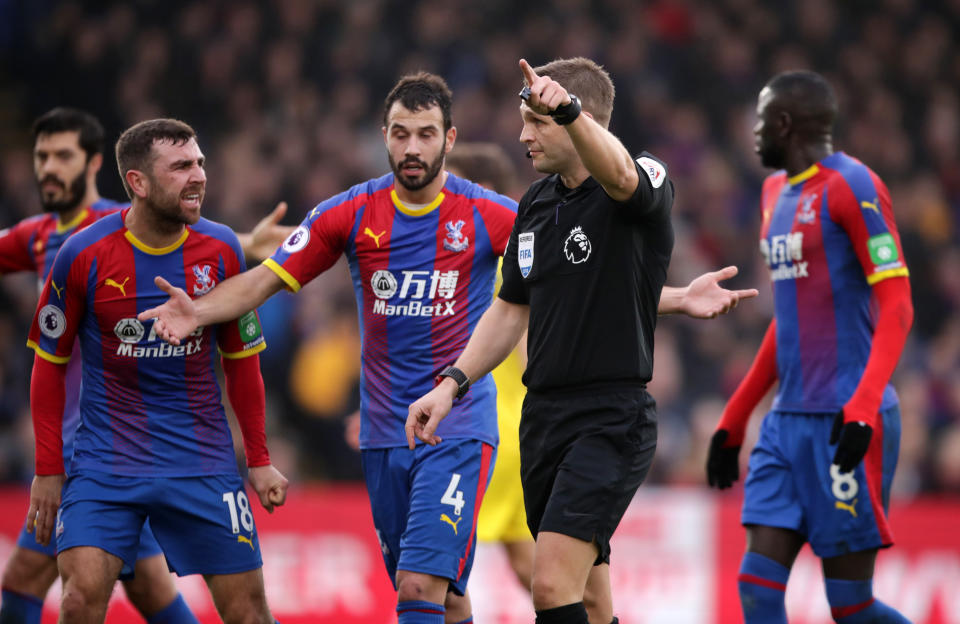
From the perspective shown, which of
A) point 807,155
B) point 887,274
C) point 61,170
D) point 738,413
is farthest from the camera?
point 61,170

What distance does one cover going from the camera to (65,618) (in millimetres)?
5312

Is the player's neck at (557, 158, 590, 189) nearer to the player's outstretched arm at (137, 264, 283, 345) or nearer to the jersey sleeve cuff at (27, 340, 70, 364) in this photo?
the player's outstretched arm at (137, 264, 283, 345)

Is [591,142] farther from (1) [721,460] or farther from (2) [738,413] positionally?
(1) [721,460]

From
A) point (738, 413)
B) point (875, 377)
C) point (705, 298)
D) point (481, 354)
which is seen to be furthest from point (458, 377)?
point (738, 413)

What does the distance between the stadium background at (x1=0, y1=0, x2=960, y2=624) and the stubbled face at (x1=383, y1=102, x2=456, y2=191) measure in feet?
15.1

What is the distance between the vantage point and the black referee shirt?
4.91m

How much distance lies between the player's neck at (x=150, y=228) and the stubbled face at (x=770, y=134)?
9.08ft

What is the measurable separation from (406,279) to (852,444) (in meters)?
2.04

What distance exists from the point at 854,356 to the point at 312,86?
31.2 feet

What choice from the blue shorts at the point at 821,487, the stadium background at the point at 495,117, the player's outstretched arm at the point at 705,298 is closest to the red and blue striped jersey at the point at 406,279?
the player's outstretched arm at the point at 705,298

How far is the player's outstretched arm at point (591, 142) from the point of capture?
4434mm

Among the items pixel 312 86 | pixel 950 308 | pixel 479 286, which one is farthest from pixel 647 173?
pixel 312 86

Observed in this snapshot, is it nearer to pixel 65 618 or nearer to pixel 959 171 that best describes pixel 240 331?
pixel 65 618

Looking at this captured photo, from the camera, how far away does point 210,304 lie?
5531 mm
